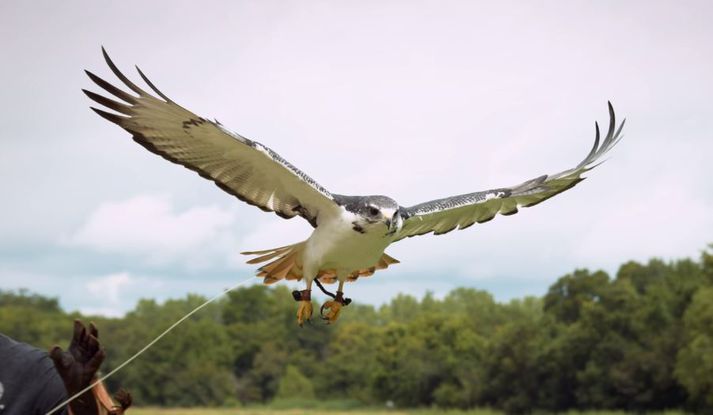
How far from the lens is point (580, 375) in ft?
181

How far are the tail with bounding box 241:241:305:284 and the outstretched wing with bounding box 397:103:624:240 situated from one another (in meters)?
0.60

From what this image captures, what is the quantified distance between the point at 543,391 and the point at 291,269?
181 feet

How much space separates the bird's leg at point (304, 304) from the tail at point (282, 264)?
71 cm

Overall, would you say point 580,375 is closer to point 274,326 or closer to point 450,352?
point 450,352

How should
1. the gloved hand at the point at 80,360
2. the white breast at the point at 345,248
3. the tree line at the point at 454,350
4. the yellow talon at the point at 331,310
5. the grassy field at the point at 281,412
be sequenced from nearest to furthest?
the gloved hand at the point at 80,360
the yellow talon at the point at 331,310
the white breast at the point at 345,248
the grassy field at the point at 281,412
the tree line at the point at 454,350

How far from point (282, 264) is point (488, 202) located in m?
1.51

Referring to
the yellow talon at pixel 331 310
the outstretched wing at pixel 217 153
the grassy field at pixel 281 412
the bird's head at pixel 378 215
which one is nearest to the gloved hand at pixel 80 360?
the yellow talon at pixel 331 310

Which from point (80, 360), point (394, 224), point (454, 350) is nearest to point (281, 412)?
point (454, 350)

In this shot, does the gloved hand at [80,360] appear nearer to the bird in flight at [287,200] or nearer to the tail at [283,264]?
the bird in flight at [287,200]

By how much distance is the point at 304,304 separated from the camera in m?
4.59

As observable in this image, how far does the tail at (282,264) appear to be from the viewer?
5438 mm

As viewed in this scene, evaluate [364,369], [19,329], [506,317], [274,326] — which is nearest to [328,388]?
[364,369]

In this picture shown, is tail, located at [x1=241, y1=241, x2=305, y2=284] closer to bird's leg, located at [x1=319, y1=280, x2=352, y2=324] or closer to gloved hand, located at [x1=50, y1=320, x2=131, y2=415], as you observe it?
bird's leg, located at [x1=319, y1=280, x2=352, y2=324]

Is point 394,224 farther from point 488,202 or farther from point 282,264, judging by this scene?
point 488,202
